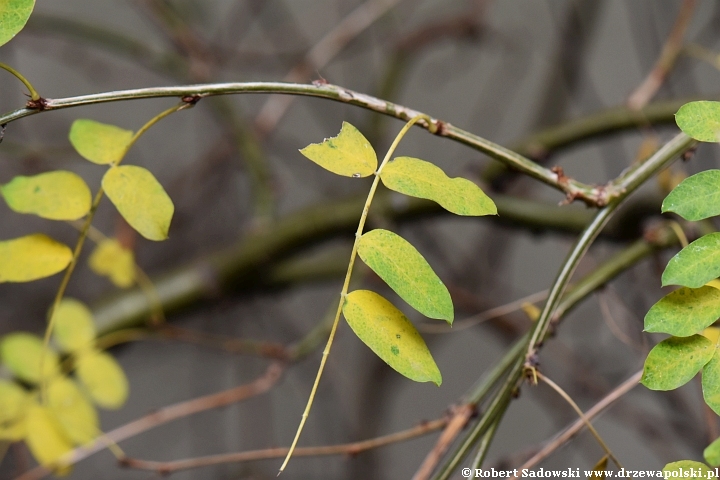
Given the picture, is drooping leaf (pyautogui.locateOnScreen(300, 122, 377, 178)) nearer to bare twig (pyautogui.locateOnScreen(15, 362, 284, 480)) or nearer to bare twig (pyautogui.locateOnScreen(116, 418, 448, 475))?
bare twig (pyautogui.locateOnScreen(116, 418, 448, 475))

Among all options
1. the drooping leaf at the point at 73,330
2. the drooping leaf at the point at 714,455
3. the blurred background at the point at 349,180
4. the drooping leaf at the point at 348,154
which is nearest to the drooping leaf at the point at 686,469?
the drooping leaf at the point at 714,455

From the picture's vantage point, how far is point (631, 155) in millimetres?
836

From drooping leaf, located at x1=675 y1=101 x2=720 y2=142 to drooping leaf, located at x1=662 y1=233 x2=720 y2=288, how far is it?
0.03m

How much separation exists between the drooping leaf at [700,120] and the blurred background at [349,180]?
1.74ft

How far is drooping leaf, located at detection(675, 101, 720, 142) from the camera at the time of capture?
0.19m

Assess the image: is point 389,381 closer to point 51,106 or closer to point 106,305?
point 106,305

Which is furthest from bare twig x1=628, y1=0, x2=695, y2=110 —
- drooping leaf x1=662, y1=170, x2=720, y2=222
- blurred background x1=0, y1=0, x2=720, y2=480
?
drooping leaf x1=662, y1=170, x2=720, y2=222

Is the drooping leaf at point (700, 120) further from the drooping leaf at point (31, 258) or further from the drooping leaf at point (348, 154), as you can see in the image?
the drooping leaf at point (31, 258)

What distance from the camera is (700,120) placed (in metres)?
0.19

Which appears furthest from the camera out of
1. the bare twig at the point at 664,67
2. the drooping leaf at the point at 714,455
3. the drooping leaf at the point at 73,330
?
the bare twig at the point at 664,67

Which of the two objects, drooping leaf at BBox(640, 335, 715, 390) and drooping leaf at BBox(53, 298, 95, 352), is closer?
drooping leaf at BBox(640, 335, 715, 390)

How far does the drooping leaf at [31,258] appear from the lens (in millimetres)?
234

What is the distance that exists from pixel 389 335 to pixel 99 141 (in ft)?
0.42

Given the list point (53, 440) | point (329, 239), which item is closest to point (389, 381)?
point (329, 239)
